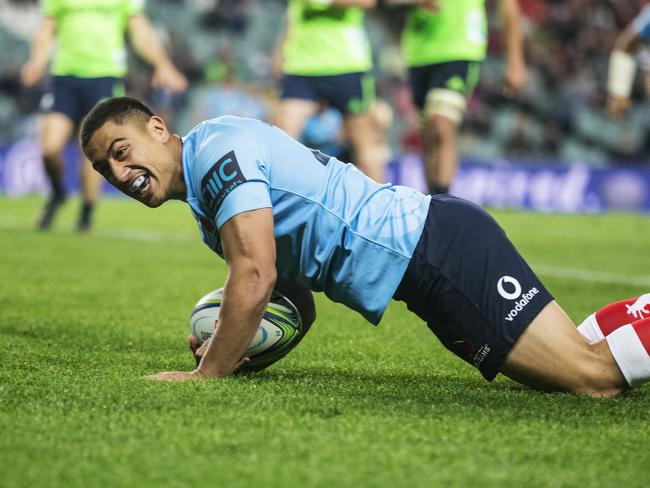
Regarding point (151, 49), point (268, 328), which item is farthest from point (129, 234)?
point (268, 328)

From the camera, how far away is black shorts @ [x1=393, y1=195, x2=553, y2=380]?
3600 millimetres

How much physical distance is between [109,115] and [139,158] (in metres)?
0.17

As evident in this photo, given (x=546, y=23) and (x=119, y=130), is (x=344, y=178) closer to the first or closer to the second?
(x=119, y=130)

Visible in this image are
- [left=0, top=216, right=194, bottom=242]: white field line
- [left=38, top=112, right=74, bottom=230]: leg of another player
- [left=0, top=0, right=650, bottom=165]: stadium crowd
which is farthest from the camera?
[left=0, top=0, right=650, bottom=165]: stadium crowd

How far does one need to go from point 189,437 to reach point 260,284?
0.77 m

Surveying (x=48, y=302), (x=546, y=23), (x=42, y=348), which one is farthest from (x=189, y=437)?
(x=546, y=23)

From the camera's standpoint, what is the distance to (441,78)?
27.0 ft

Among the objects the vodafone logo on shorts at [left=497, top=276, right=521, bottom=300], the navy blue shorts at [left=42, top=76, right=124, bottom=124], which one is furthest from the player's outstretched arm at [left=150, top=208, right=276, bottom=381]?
the navy blue shorts at [left=42, top=76, right=124, bottom=124]

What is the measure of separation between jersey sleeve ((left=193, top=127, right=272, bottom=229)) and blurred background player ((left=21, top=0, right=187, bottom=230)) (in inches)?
255

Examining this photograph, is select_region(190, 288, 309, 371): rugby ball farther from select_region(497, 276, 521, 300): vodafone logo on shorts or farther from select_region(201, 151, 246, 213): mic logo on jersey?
select_region(497, 276, 521, 300): vodafone logo on shorts

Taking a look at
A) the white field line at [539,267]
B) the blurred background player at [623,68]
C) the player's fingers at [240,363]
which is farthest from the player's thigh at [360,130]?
the player's fingers at [240,363]

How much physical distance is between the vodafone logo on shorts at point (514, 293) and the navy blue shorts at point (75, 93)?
23.0ft

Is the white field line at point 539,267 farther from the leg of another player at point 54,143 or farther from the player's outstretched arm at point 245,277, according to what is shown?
the player's outstretched arm at point 245,277

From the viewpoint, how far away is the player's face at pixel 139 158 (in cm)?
351
